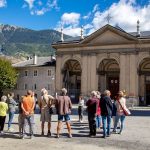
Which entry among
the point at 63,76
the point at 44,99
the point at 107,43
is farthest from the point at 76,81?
the point at 44,99

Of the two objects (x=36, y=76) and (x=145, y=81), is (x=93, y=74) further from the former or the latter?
(x=36, y=76)

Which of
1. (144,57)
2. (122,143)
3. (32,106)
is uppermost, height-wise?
(144,57)

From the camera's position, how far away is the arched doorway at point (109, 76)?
56531 millimetres

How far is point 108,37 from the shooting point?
5350 cm

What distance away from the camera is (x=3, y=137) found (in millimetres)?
15547

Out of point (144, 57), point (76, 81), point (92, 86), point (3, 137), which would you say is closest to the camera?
point (3, 137)

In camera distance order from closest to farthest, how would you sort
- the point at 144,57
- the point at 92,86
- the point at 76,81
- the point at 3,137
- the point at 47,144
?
1. the point at 47,144
2. the point at 3,137
3. the point at 144,57
4. the point at 92,86
5. the point at 76,81

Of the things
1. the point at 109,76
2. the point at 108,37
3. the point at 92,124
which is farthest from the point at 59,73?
the point at 92,124

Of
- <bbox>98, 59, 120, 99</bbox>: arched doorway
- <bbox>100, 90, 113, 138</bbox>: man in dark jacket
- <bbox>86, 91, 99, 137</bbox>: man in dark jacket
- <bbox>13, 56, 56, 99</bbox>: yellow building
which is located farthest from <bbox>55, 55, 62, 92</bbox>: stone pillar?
<bbox>100, 90, 113, 138</bbox>: man in dark jacket

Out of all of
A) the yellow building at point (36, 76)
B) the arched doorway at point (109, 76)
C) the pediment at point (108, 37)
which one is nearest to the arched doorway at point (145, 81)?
the arched doorway at point (109, 76)

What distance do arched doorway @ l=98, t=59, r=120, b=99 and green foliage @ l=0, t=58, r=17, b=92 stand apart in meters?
17.7

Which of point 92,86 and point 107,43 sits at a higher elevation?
point 107,43

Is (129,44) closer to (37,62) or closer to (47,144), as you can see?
(37,62)

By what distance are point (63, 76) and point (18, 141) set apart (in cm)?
4380
